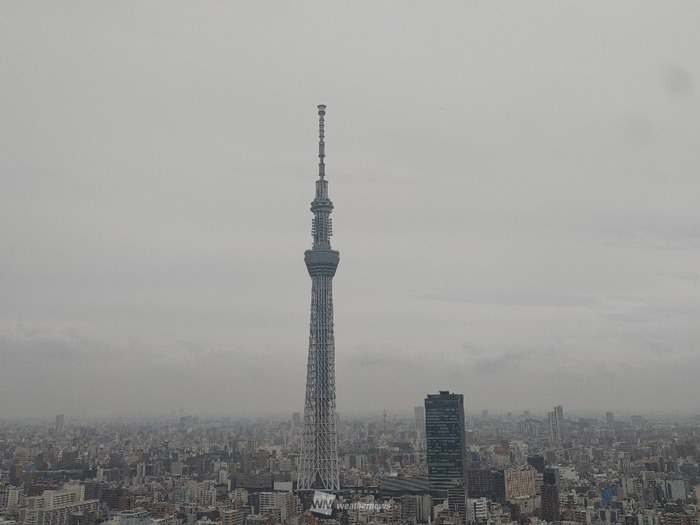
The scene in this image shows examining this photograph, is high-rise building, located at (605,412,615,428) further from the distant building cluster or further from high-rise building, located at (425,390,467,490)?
high-rise building, located at (425,390,467,490)

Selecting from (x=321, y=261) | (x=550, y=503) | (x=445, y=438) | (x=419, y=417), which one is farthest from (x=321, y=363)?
(x=419, y=417)

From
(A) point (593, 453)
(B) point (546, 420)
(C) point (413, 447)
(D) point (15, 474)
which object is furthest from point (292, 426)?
(D) point (15, 474)

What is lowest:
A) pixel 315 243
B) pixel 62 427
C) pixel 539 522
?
pixel 539 522

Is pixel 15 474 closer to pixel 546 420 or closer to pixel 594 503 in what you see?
pixel 594 503

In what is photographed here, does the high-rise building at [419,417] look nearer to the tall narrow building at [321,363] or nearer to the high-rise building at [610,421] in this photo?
the high-rise building at [610,421]

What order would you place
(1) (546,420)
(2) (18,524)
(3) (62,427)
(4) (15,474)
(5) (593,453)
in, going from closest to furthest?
(2) (18,524), (4) (15,474), (3) (62,427), (5) (593,453), (1) (546,420)

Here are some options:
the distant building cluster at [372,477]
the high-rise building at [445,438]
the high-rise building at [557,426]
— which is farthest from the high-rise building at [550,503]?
the high-rise building at [557,426]

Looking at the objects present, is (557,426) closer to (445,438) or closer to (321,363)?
(445,438)
